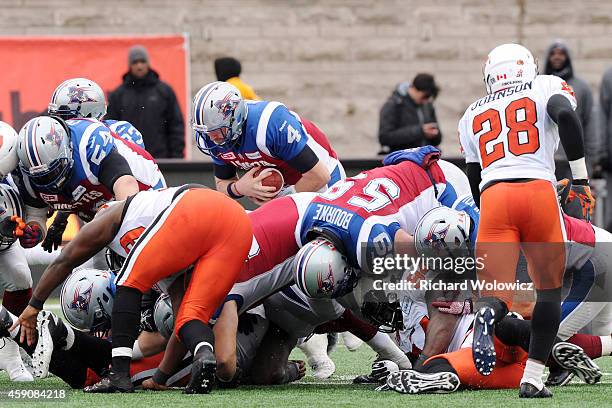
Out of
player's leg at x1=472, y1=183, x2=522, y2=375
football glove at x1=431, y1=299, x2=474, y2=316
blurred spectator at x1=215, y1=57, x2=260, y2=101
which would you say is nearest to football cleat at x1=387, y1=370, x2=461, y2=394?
player's leg at x1=472, y1=183, x2=522, y2=375

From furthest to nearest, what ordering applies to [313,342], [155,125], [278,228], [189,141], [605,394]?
[189,141], [155,125], [313,342], [278,228], [605,394]

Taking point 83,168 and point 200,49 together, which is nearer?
point 83,168

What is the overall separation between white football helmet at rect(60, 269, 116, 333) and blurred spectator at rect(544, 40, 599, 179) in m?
5.74

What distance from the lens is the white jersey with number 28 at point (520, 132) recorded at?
22.1 ft

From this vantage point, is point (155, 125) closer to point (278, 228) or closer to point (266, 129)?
point (266, 129)

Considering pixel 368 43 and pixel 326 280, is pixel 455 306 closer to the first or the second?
pixel 326 280

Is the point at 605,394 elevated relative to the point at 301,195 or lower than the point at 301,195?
lower

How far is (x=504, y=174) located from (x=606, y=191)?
284 inches

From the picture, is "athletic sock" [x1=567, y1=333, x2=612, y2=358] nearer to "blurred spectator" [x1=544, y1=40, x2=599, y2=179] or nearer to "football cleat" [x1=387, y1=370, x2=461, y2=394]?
"football cleat" [x1=387, y1=370, x2=461, y2=394]

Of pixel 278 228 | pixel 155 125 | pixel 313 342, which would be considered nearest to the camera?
pixel 278 228

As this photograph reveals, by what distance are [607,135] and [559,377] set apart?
6745 mm

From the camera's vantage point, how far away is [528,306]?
750 centimetres

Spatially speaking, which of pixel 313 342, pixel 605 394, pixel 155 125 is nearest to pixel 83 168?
pixel 313 342

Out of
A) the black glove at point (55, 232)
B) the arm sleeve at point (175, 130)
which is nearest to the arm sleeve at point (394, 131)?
the arm sleeve at point (175, 130)
